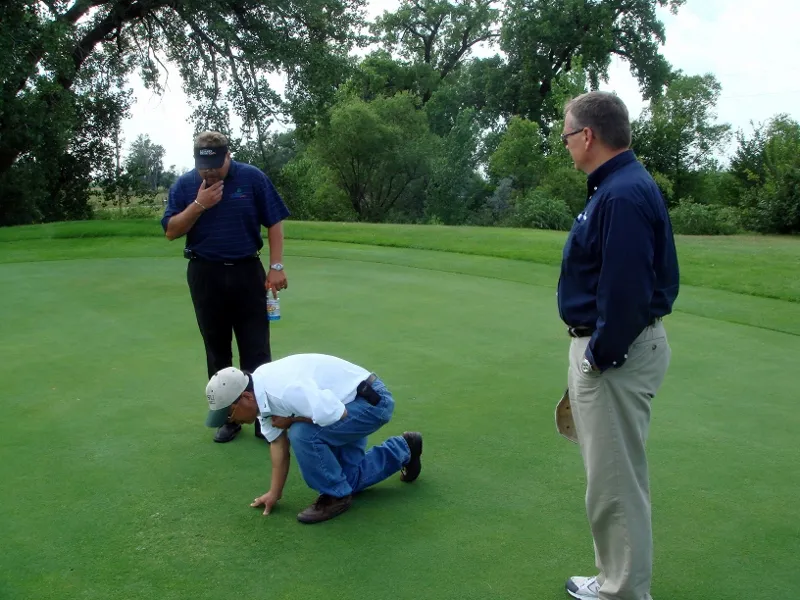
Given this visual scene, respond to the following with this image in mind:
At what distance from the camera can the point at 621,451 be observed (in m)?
2.61

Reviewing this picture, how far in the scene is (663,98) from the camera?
36.3 metres

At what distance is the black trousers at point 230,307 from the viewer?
14.6ft

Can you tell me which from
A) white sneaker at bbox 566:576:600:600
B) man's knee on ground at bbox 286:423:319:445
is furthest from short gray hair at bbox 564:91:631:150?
man's knee on ground at bbox 286:423:319:445

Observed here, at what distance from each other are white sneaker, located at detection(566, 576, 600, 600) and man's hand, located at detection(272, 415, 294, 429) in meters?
1.34

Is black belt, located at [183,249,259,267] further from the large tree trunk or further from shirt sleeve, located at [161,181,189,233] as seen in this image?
the large tree trunk

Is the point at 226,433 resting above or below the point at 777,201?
below

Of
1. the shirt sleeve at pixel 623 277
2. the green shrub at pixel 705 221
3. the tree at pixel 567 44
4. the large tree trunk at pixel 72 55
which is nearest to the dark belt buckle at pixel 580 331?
the shirt sleeve at pixel 623 277

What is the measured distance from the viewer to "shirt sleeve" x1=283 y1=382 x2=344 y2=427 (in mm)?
3375

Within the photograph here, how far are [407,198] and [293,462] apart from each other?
107 feet

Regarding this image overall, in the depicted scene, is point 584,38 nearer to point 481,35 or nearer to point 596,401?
point 481,35

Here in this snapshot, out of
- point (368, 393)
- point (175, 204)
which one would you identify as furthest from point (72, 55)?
point (368, 393)

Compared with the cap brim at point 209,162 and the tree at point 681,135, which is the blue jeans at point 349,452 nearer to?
the cap brim at point 209,162

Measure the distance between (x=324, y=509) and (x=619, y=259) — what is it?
1773 mm

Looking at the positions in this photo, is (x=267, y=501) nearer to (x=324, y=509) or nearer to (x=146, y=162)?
(x=324, y=509)
